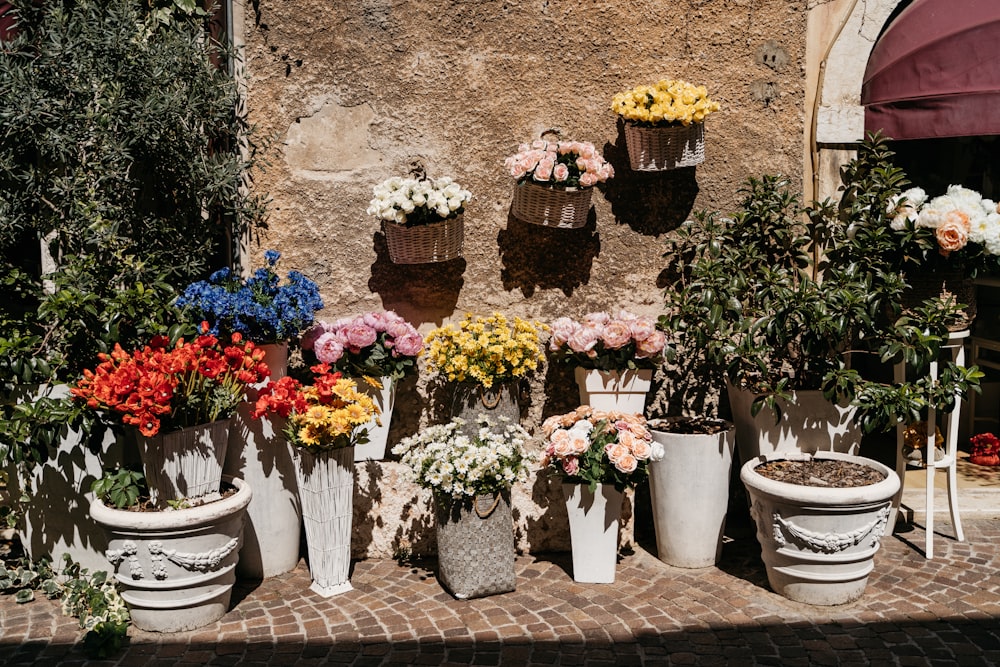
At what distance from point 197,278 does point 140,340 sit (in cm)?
60

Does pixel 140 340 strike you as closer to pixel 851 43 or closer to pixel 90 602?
pixel 90 602

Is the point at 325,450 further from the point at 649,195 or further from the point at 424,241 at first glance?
the point at 649,195

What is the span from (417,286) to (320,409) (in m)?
1.13

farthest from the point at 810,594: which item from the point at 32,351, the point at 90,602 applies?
the point at 32,351

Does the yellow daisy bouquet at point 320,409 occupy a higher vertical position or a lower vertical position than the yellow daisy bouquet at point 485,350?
lower

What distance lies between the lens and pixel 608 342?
4961 millimetres

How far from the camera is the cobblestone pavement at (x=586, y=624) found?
Result: 411cm

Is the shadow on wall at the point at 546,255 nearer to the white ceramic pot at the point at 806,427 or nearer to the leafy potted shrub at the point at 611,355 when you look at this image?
the leafy potted shrub at the point at 611,355

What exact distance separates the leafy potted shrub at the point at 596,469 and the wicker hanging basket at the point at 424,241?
1099 millimetres

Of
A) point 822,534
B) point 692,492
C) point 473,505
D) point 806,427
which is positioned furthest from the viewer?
point 806,427

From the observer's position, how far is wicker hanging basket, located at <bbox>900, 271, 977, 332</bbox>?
5.10 meters

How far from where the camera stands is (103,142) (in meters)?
4.60

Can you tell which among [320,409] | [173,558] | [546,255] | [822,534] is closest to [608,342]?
[546,255]

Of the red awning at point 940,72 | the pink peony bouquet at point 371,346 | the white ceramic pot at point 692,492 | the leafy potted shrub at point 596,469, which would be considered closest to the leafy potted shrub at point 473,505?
the leafy potted shrub at point 596,469
